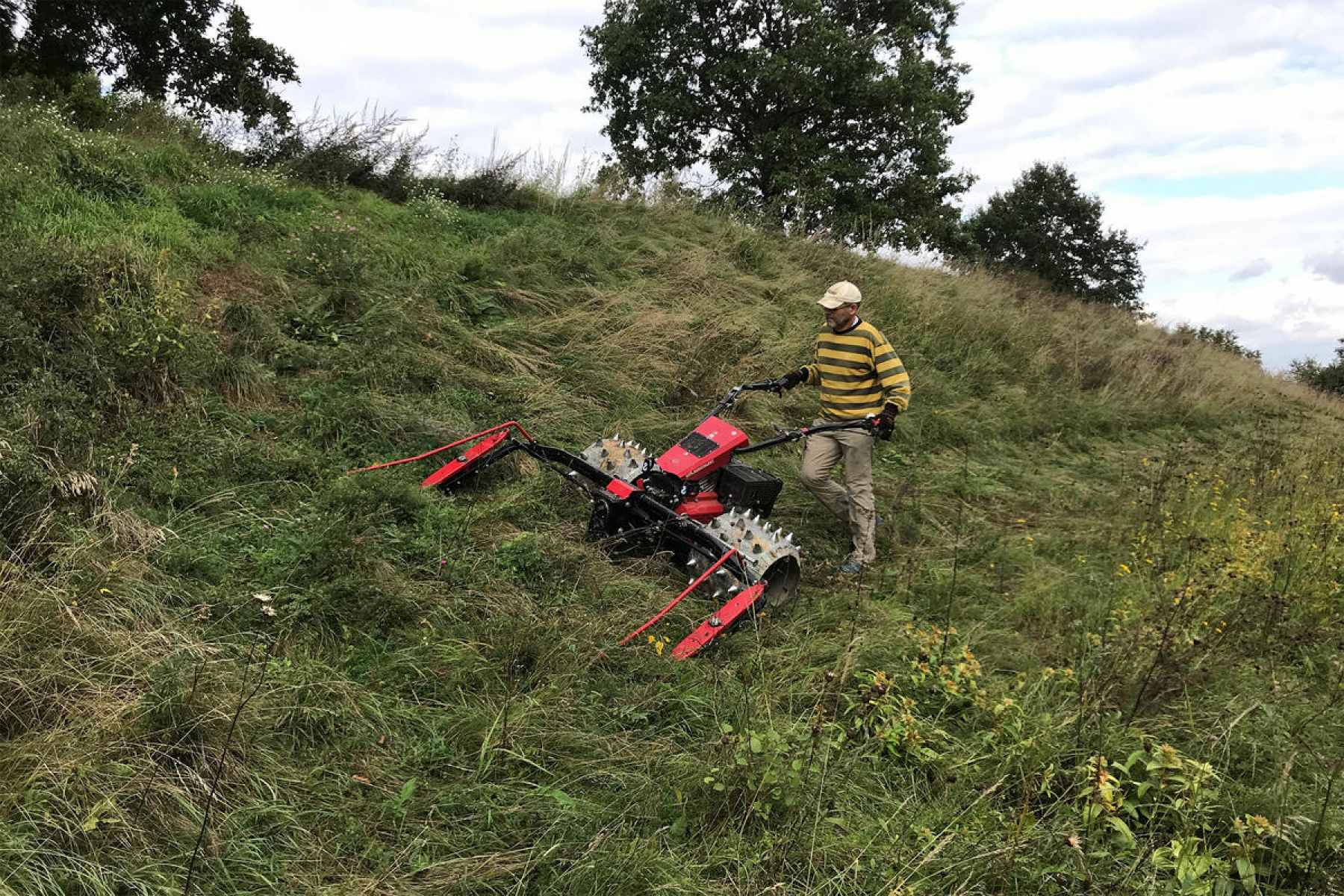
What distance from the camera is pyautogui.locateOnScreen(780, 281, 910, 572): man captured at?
5.25 m

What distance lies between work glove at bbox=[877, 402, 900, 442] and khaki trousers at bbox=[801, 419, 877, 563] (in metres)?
0.31

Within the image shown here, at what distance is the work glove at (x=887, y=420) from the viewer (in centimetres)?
500

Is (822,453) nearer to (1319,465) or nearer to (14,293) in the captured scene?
(14,293)

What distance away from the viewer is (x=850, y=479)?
546 cm

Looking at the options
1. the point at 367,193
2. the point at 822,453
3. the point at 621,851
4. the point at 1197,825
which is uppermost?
the point at 367,193

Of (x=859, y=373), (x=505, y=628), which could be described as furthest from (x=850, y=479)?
(x=505, y=628)

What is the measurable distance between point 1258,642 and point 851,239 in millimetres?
9497

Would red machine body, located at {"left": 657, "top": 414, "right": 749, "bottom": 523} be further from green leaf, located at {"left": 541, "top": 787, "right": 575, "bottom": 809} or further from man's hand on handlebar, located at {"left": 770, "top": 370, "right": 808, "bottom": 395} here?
green leaf, located at {"left": 541, "top": 787, "right": 575, "bottom": 809}

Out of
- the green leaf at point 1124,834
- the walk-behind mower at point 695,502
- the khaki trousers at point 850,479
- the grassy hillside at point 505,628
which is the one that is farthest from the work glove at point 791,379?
the green leaf at point 1124,834

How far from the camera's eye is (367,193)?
938cm

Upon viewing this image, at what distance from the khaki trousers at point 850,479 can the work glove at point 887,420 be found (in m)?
0.31

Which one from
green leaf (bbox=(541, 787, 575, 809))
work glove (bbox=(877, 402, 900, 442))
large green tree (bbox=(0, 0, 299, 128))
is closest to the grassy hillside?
green leaf (bbox=(541, 787, 575, 809))

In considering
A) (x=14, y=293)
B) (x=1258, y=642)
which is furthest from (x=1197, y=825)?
(x=14, y=293)

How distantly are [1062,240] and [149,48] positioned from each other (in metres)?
28.2
